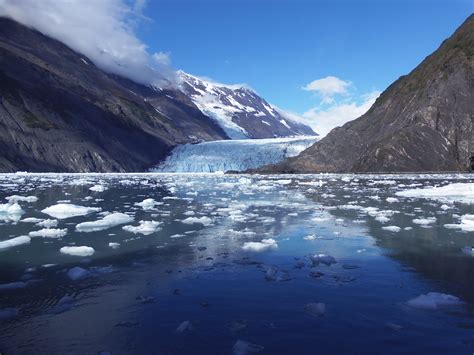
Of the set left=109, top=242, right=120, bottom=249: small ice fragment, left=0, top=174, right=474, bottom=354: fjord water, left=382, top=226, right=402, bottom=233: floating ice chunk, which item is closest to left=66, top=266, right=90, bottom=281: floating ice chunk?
left=0, top=174, right=474, bottom=354: fjord water

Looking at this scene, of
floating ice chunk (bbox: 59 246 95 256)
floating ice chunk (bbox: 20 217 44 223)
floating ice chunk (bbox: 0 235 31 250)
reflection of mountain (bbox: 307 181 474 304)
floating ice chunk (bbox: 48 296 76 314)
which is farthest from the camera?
floating ice chunk (bbox: 20 217 44 223)

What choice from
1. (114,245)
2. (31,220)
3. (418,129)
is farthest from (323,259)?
(418,129)

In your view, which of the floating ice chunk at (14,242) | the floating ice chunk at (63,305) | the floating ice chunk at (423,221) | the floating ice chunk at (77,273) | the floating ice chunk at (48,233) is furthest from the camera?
the floating ice chunk at (423,221)

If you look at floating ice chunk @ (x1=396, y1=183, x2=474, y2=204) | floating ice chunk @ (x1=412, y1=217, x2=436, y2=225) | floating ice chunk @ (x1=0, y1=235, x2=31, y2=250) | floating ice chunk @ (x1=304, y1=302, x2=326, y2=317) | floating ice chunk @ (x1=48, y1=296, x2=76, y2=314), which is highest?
floating ice chunk @ (x1=396, y1=183, x2=474, y2=204)

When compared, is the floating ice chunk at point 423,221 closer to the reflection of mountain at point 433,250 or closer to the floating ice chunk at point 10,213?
the reflection of mountain at point 433,250

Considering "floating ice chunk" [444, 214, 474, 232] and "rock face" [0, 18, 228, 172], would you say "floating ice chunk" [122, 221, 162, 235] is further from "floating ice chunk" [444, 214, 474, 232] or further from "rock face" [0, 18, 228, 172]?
"rock face" [0, 18, 228, 172]

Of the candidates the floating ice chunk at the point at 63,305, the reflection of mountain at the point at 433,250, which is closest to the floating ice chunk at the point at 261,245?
the reflection of mountain at the point at 433,250

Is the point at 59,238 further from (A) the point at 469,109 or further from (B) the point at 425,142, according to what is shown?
(A) the point at 469,109
